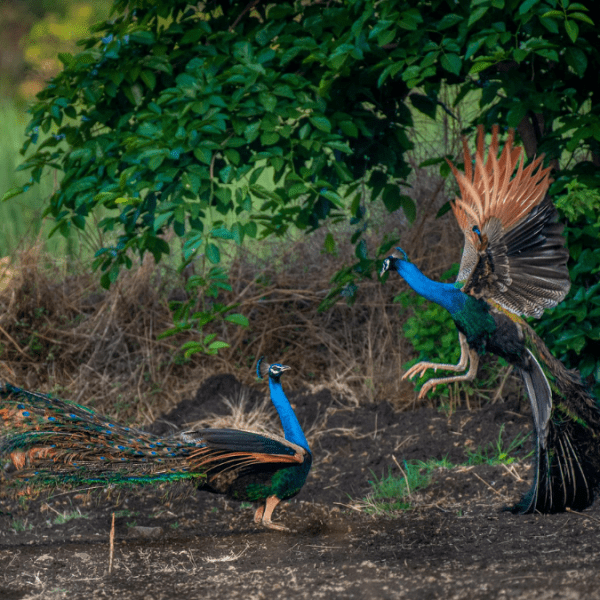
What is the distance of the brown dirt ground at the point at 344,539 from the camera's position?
3.36 metres

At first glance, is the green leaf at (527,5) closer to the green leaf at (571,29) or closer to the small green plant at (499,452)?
the green leaf at (571,29)

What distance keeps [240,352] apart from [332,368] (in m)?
0.90

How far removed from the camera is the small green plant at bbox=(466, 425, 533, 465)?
204 inches

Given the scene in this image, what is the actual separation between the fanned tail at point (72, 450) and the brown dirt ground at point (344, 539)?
0.45m

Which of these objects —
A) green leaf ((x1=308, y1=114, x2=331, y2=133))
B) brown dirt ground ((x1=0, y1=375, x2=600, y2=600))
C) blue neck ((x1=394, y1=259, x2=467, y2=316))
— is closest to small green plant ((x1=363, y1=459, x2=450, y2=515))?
brown dirt ground ((x1=0, y1=375, x2=600, y2=600))

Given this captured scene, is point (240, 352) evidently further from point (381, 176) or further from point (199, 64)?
point (199, 64)

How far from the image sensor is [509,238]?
11.6 ft

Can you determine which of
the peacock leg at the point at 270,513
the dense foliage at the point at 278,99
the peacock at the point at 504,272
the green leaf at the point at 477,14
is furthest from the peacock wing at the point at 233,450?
the green leaf at the point at 477,14

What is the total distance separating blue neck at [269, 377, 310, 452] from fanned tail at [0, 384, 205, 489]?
0.53 meters

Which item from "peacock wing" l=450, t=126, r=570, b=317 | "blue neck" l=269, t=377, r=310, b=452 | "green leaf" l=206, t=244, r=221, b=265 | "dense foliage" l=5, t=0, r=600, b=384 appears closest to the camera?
"peacock wing" l=450, t=126, r=570, b=317

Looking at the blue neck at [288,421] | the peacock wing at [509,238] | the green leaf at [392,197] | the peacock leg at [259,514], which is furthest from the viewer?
the green leaf at [392,197]

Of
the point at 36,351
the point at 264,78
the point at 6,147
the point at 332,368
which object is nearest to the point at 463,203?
the point at 264,78

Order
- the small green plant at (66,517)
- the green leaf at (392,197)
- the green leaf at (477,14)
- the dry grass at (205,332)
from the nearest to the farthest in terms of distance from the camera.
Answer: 1. the green leaf at (477,14)
2. the small green plant at (66,517)
3. the green leaf at (392,197)
4. the dry grass at (205,332)

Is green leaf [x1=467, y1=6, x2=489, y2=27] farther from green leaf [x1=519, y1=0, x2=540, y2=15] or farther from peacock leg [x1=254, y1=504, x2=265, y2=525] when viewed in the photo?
peacock leg [x1=254, y1=504, x2=265, y2=525]
